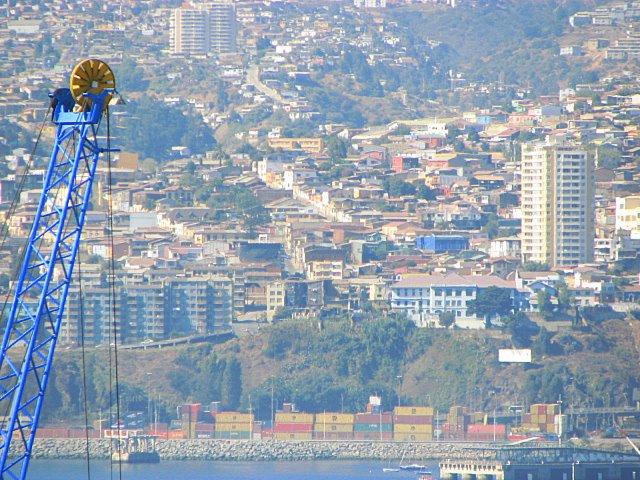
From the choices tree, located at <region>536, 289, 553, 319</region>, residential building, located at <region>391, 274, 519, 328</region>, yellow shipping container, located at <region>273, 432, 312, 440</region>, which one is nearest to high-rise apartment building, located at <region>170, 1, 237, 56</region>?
residential building, located at <region>391, 274, 519, 328</region>

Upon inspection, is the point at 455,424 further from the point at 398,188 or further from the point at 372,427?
the point at 398,188

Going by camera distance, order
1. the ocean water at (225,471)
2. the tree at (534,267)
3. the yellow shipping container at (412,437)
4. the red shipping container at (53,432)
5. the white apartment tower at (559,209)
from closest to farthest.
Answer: the ocean water at (225,471) → the red shipping container at (53,432) → the yellow shipping container at (412,437) → the tree at (534,267) → the white apartment tower at (559,209)

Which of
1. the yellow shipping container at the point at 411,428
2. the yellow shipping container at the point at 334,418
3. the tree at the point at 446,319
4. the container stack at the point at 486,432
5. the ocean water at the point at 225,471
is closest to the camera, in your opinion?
the ocean water at the point at 225,471

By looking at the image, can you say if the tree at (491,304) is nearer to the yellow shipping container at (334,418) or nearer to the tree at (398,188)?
the yellow shipping container at (334,418)

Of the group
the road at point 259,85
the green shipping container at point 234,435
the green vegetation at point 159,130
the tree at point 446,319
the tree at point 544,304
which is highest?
the road at point 259,85

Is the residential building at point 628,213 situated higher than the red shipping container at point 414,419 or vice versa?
the residential building at point 628,213

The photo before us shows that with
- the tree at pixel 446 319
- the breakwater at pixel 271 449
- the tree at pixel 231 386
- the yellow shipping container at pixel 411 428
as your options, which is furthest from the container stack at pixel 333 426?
the tree at pixel 446 319

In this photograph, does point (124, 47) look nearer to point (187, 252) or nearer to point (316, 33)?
point (316, 33)

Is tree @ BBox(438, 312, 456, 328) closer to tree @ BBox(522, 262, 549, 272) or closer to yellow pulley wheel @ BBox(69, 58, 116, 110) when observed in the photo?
tree @ BBox(522, 262, 549, 272)
